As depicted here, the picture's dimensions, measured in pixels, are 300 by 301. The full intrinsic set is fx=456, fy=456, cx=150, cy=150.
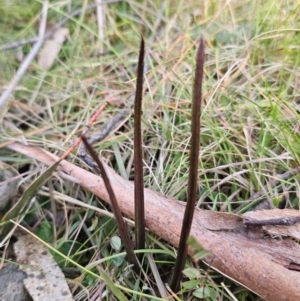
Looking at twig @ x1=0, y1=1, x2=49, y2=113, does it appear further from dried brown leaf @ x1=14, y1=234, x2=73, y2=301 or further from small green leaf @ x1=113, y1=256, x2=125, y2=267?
small green leaf @ x1=113, y1=256, x2=125, y2=267

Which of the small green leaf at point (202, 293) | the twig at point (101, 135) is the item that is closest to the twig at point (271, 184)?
the small green leaf at point (202, 293)

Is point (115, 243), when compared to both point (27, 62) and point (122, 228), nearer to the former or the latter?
point (122, 228)

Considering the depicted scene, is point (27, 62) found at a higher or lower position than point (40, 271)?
A: higher

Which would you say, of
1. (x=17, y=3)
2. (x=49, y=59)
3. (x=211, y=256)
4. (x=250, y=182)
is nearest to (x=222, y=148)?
(x=250, y=182)

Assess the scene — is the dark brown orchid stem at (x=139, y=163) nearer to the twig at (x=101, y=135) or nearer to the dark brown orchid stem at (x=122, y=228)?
the dark brown orchid stem at (x=122, y=228)

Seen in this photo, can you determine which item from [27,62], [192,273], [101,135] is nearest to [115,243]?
[192,273]

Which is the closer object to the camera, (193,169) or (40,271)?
(193,169)

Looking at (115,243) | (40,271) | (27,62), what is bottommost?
(40,271)
